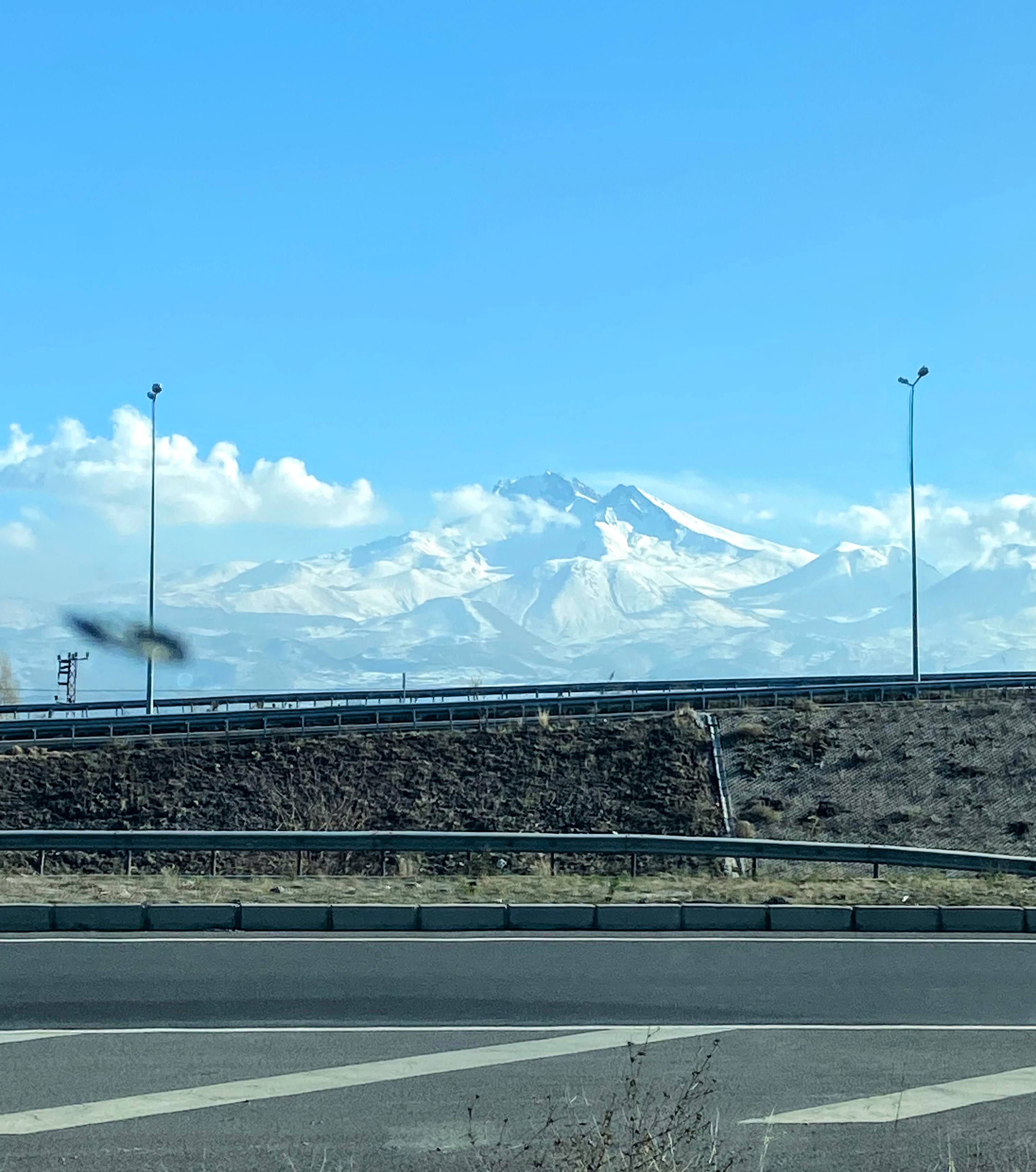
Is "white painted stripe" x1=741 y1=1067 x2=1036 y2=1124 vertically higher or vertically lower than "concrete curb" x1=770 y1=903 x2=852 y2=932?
lower

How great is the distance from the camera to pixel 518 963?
11.6 meters

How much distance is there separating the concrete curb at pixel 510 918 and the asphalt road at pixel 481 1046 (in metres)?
0.51

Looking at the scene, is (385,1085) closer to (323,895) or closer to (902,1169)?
(902,1169)

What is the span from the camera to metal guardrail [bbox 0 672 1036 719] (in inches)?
1522

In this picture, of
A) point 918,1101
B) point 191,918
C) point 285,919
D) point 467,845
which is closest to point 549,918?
point 285,919

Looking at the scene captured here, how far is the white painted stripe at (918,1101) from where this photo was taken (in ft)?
23.8

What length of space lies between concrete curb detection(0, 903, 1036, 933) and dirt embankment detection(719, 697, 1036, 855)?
13977mm

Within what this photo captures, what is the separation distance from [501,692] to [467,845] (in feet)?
82.8

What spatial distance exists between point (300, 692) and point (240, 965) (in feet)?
94.2

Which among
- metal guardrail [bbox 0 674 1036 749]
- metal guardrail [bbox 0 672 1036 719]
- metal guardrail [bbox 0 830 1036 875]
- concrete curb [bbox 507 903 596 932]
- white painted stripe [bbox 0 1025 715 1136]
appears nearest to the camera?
white painted stripe [bbox 0 1025 715 1136]

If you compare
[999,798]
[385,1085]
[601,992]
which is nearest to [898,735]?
[999,798]

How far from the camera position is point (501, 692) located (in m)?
42.5

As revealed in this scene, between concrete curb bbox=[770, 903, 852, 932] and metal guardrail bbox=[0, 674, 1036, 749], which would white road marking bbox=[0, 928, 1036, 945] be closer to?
concrete curb bbox=[770, 903, 852, 932]

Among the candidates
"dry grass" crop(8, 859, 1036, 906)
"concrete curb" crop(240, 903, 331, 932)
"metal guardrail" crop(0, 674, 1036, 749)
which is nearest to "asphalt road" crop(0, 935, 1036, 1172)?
"concrete curb" crop(240, 903, 331, 932)
